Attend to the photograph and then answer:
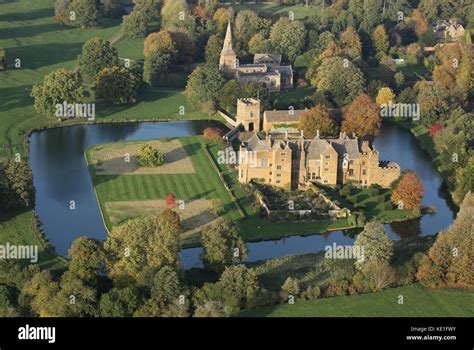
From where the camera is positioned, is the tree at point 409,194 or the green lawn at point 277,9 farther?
the green lawn at point 277,9

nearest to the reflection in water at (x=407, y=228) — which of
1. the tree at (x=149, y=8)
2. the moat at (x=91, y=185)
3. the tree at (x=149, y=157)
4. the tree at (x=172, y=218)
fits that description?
the moat at (x=91, y=185)

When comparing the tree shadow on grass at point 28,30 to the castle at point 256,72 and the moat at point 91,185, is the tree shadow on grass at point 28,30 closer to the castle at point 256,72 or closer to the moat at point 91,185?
the castle at point 256,72

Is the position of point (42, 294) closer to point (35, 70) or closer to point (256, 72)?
point (256, 72)

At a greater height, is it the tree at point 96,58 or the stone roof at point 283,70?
the tree at point 96,58

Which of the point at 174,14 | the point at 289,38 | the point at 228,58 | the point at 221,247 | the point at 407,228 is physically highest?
the point at 174,14

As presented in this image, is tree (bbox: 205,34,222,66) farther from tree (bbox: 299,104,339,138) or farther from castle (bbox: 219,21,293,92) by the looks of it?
tree (bbox: 299,104,339,138)
